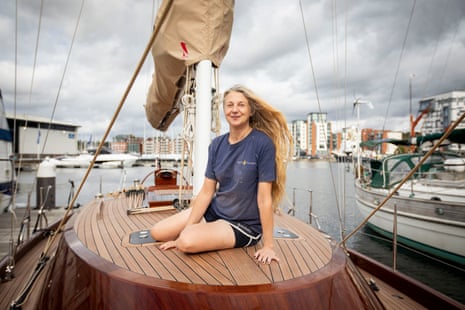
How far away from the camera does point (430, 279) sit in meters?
5.73

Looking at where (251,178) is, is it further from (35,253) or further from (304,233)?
(35,253)

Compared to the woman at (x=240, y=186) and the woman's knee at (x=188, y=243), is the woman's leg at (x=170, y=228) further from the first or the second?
the woman's knee at (x=188, y=243)

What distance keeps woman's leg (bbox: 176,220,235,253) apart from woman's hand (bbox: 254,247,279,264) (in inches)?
7.4

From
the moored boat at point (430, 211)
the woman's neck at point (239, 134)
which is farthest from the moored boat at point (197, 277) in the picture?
the moored boat at point (430, 211)

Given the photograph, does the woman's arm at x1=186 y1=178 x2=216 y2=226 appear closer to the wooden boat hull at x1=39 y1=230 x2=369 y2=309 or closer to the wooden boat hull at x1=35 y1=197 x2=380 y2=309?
the wooden boat hull at x1=35 y1=197 x2=380 y2=309

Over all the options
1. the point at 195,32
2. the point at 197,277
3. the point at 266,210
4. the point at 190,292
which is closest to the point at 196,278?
the point at 197,277

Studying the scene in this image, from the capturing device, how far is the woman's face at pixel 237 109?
1725mm

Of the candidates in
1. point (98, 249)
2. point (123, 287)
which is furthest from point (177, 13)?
point (123, 287)

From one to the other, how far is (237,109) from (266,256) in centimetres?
86

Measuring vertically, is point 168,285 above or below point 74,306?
above

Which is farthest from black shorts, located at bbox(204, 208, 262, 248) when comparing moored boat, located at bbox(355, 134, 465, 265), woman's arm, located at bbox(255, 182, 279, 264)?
moored boat, located at bbox(355, 134, 465, 265)

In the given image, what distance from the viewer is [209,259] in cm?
157

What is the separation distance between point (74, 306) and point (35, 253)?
2.92 m

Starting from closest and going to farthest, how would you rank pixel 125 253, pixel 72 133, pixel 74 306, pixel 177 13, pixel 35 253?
pixel 74 306, pixel 125 253, pixel 177 13, pixel 35 253, pixel 72 133
